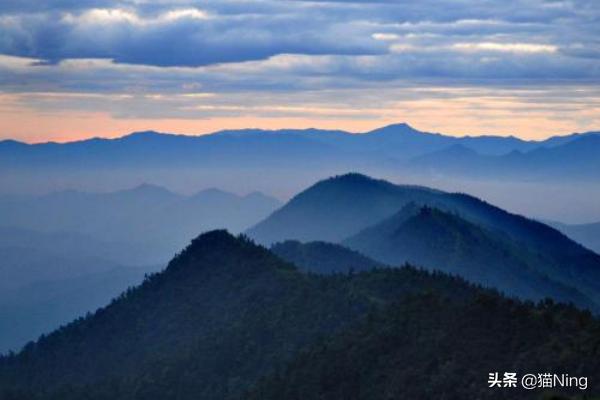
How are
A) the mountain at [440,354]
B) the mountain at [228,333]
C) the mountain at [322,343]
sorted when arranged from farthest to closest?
the mountain at [228,333] → the mountain at [322,343] → the mountain at [440,354]

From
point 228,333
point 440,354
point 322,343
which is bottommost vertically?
point 228,333

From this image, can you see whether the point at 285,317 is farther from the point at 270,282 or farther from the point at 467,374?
the point at 467,374

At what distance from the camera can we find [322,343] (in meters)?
138

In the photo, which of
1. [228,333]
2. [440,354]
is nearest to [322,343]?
[440,354]

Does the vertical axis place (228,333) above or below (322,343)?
below

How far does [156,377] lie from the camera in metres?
161

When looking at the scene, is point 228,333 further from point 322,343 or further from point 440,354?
point 440,354

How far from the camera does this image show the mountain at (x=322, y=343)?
339ft

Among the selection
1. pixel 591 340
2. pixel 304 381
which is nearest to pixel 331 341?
pixel 304 381

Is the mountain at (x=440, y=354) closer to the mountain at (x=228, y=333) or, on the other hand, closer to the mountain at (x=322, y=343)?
the mountain at (x=322, y=343)

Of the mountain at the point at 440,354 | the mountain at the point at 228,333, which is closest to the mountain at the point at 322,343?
the mountain at the point at 440,354

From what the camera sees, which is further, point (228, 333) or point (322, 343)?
point (228, 333)

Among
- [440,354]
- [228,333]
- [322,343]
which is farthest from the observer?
[228,333]

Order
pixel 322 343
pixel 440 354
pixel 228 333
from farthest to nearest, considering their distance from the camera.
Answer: pixel 228 333 < pixel 322 343 < pixel 440 354
